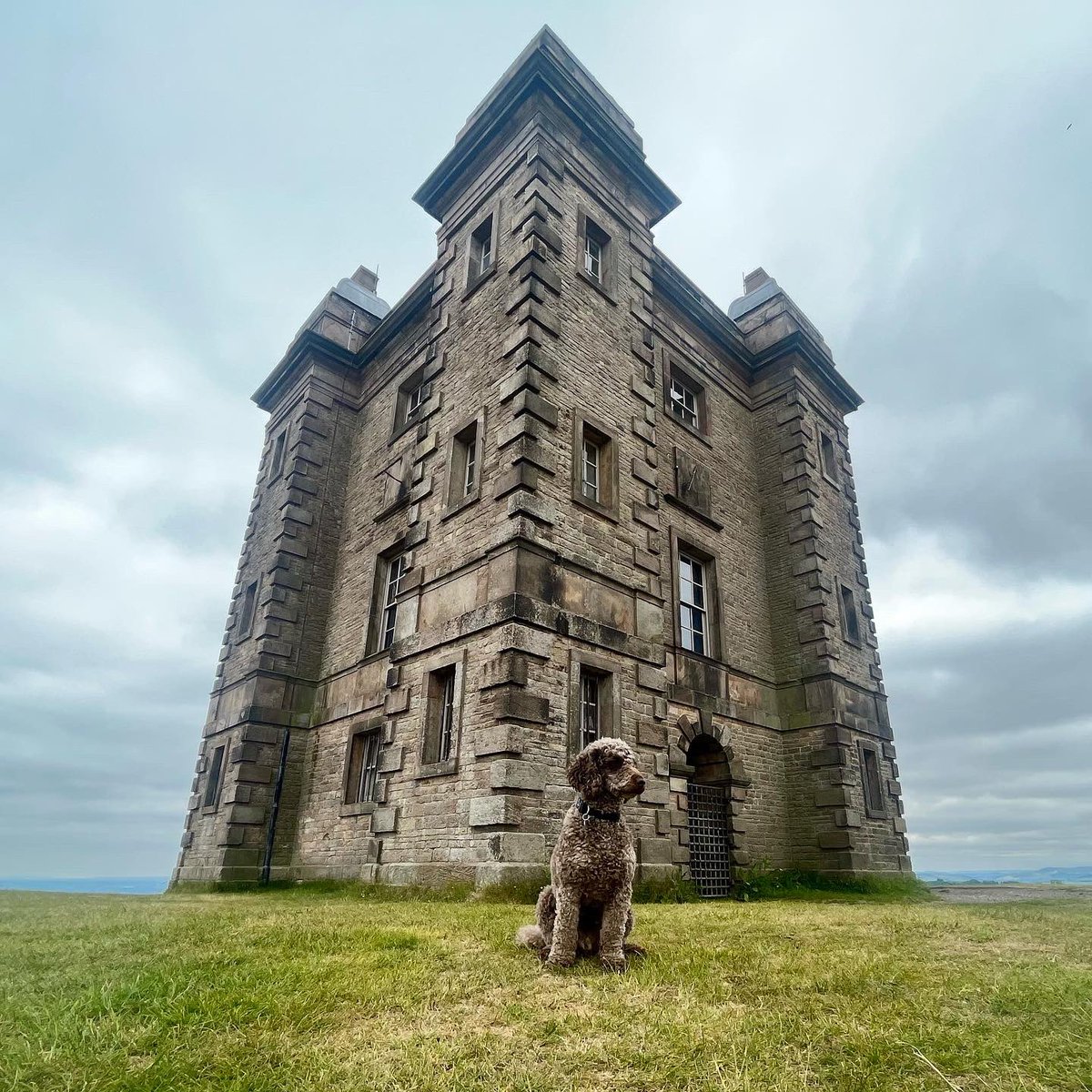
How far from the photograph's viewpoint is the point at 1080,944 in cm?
591

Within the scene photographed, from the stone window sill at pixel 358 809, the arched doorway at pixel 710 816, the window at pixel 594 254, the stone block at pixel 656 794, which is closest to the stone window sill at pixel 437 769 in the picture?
the stone window sill at pixel 358 809

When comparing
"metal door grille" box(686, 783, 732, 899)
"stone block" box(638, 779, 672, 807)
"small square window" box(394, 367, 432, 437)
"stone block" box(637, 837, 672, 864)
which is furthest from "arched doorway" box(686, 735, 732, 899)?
"small square window" box(394, 367, 432, 437)

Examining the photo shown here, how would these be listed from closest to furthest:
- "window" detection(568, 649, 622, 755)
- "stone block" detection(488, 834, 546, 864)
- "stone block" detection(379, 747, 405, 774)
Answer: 1. "stone block" detection(488, 834, 546, 864)
2. "window" detection(568, 649, 622, 755)
3. "stone block" detection(379, 747, 405, 774)

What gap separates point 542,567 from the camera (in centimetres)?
1061

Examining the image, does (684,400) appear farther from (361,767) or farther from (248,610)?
(248,610)

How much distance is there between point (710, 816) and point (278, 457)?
14977mm

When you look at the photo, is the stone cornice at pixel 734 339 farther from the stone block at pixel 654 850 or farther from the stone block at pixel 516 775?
the stone block at pixel 654 850

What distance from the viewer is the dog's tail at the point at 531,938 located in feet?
15.2

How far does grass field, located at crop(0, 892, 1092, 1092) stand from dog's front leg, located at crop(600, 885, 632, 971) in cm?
11

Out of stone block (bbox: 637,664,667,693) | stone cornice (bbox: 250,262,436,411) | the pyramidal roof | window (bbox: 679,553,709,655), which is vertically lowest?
stone block (bbox: 637,664,667,693)

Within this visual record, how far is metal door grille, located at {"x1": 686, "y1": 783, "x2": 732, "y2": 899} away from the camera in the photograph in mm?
12703

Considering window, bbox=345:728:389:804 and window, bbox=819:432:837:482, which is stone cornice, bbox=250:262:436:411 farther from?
window, bbox=819:432:837:482

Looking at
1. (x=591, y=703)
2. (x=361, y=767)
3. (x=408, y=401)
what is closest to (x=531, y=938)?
(x=591, y=703)

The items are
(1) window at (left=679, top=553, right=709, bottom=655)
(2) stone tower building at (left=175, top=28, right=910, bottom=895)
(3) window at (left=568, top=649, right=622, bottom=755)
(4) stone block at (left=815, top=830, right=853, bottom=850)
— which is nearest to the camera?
(3) window at (left=568, top=649, right=622, bottom=755)
